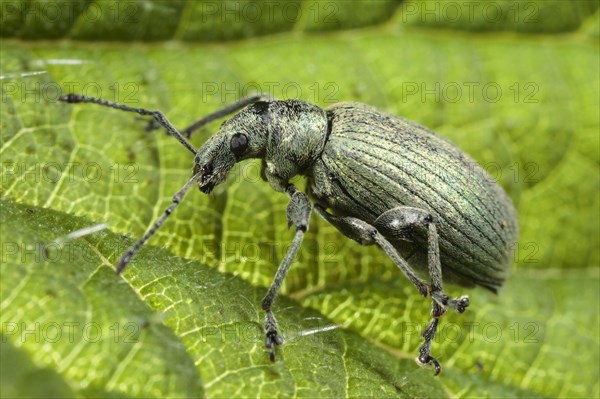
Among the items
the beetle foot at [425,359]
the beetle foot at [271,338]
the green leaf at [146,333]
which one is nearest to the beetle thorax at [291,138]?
the green leaf at [146,333]

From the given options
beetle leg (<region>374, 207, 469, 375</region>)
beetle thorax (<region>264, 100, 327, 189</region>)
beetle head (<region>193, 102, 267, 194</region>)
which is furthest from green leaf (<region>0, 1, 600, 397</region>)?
beetle thorax (<region>264, 100, 327, 189</region>)

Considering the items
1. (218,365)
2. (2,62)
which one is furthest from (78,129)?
(218,365)

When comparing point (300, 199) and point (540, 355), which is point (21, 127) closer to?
point (300, 199)

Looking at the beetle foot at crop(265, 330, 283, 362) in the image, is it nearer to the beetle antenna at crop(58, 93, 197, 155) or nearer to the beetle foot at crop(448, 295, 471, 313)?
the beetle foot at crop(448, 295, 471, 313)

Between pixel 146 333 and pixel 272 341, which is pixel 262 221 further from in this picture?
pixel 146 333

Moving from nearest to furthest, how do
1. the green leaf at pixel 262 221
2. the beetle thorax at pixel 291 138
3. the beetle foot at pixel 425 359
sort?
1. the green leaf at pixel 262 221
2. the beetle foot at pixel 425 359
3. the beetle thorax at pixel 291 138

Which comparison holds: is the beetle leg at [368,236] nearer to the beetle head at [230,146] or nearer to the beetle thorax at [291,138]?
the beetle thorax at [291,138]

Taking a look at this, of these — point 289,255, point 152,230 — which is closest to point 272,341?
point 289,255
